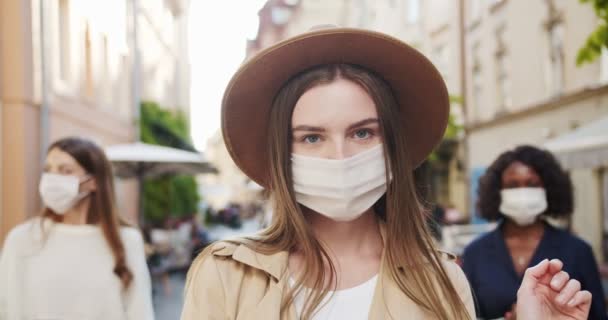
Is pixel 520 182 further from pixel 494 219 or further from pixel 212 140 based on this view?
pixel 212 140

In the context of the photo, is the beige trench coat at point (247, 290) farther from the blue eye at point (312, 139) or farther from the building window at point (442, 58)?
the building window at point (442, 58)

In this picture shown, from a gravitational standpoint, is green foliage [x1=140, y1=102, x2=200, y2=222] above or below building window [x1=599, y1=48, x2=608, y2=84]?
below

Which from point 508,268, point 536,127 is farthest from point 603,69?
point 508,268

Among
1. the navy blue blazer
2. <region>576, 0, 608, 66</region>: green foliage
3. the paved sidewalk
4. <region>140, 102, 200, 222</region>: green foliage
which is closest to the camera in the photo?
the navy blue blazer

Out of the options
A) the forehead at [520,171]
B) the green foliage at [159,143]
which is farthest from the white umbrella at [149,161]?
the forehead at [520,171]

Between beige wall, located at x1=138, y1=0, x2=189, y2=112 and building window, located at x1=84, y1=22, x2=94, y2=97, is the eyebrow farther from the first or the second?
beige wall, located at x1=138, y1=0, x2=189, y2=112

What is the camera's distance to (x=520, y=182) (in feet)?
11.2

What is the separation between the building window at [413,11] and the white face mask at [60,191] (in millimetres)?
23917

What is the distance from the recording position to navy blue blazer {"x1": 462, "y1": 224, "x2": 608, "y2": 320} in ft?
9.46

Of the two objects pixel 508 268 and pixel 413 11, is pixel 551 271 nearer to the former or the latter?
pixel 508 268

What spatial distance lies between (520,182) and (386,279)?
7.03 ft

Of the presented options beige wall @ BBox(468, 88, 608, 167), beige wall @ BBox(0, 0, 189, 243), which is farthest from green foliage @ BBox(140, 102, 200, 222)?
beige wall @ BBox(468, 88, 608, 167)

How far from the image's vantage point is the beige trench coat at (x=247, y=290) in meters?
1.46

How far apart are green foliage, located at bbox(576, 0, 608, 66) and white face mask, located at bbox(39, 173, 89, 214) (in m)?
4.03
